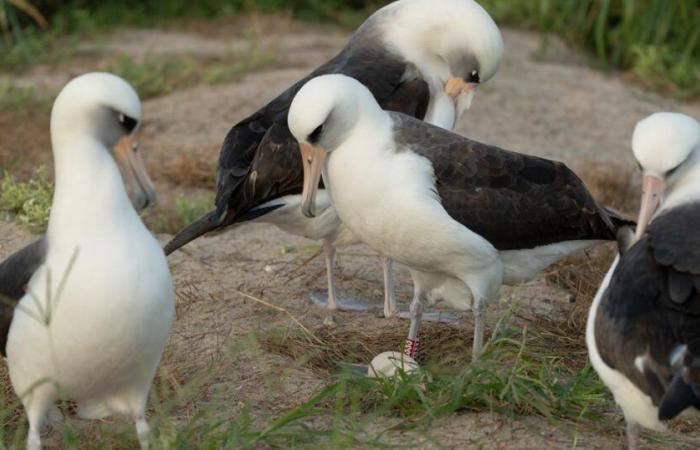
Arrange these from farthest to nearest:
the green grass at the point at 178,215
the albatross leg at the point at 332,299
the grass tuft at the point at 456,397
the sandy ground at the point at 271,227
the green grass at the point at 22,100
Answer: the green grass at the point at 22,100 < the green grass at the point at 178,215 < the albatross leg at the point at 332,299 < the sandy ground at the point at 271,227 < the grass tuft at the point at 456,397

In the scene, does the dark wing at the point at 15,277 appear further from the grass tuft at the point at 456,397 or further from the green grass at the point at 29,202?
the green grass at the point at 29,202

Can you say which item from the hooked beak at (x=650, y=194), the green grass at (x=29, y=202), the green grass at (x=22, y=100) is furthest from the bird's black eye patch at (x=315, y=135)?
the green grass at (x=22, y=100)

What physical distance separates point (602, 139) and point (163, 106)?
3.14 m

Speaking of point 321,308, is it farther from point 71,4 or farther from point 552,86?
point 71,4

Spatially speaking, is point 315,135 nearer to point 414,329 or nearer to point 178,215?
point 414,329

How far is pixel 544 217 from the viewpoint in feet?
18.4

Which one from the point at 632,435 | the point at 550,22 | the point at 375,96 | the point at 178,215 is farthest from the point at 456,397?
the point at 550,22

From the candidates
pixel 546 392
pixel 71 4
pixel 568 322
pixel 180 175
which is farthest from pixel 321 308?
pixel 71 4

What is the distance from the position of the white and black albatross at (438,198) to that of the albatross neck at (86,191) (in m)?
1.16

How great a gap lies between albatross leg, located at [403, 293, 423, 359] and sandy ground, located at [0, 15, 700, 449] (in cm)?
29

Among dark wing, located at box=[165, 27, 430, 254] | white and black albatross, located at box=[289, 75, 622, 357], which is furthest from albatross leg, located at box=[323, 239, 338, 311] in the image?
white and black albatross, located at box=[289, 75, 622, 357]

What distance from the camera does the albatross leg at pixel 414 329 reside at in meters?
5.61

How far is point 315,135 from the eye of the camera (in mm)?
5301

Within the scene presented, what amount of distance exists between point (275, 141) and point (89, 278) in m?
2.10
